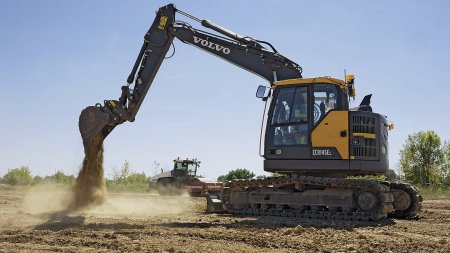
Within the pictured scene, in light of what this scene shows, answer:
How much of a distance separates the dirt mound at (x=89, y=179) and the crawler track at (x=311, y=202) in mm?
3785

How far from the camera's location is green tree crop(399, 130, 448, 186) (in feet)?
167

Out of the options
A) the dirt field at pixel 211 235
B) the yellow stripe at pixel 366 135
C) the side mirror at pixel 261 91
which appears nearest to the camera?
the dirt field at pixel 211 235

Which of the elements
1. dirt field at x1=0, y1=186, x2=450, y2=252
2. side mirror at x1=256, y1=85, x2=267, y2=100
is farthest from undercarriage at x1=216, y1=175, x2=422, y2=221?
side mirror at x1=256, y1=85, x2=267, y2=100

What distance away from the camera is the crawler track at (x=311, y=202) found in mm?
11445

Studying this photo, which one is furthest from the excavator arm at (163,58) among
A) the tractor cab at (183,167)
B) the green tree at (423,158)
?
the green tree at (423,158)

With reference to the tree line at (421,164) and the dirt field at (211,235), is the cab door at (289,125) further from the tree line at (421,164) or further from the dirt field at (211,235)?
the tree line at (421,164)

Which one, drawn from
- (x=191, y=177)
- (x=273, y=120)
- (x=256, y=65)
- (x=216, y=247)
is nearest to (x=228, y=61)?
(x=256, y=65)

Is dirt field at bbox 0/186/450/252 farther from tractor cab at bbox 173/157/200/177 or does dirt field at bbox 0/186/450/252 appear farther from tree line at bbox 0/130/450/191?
tree line at bbox 0/130/450/191

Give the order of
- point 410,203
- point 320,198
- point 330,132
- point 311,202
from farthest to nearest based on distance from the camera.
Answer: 1. point 410,203
2. point 311,202
3. point 320,198
4. point 330,132

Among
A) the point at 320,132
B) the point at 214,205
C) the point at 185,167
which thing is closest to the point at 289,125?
the point at 320,132

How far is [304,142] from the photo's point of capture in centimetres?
1192

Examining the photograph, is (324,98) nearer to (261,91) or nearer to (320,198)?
(261,91)

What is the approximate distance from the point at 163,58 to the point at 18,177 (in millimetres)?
39030

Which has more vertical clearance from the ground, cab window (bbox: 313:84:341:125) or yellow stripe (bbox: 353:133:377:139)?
cab window (bbox: 313:84:341:125)
